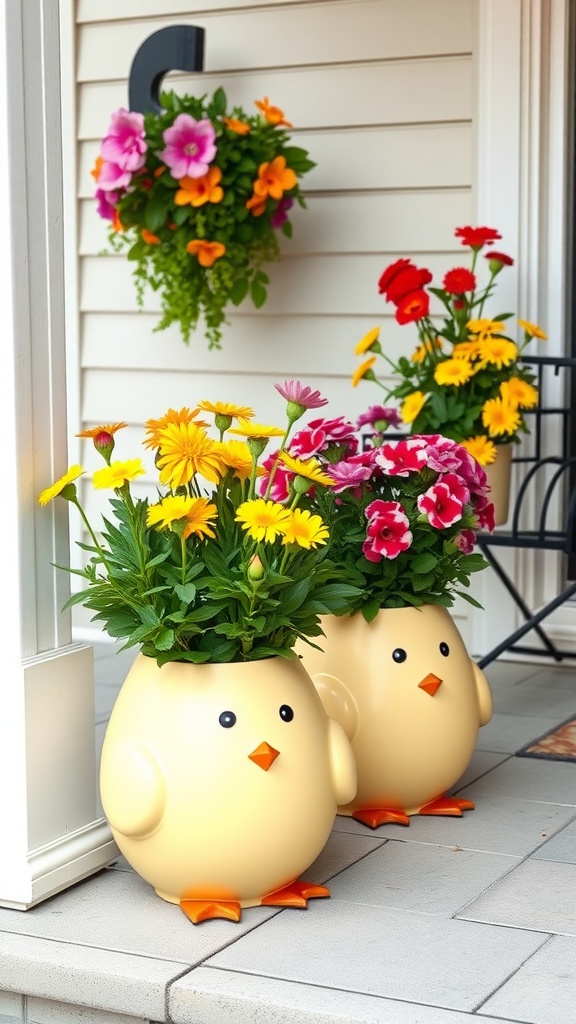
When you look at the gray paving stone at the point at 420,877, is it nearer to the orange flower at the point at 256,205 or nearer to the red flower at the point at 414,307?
the red flower at the point at 414,307

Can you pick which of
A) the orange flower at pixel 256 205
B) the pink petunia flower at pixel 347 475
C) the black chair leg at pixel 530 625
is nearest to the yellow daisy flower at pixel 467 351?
the black chair leg at pixel 530 625

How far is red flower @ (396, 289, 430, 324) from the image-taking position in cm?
329

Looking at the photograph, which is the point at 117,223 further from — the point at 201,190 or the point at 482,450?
the point at 482,450

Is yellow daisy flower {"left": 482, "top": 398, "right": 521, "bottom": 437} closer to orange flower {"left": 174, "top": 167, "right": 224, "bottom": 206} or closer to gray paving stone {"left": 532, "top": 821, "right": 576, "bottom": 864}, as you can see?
orange flower {"left": 174, "top": 167, "right": 224, "bottom": 206}

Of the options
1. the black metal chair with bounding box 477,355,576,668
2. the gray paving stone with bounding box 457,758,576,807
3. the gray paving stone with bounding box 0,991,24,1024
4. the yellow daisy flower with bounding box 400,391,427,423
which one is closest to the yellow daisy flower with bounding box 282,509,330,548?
the gray paving stone with bounding box 0,991,24,1024

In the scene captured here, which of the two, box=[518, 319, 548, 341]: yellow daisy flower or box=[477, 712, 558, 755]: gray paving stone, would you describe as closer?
box=[477, 712, 558, 755]: gray paving stone

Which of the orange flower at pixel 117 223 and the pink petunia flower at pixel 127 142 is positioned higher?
the pink petunia flower at pixel 127 142

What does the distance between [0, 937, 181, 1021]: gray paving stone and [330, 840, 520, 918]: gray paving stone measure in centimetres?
40

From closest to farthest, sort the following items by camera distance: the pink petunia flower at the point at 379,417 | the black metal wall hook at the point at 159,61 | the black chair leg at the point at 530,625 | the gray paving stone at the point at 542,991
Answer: the gray paving stone at the point at 542,991 < the pink petunia flower at the point at 379,417 < the black chair leg at the point at 530,625 < the black metal wall hook at the point at 159,61

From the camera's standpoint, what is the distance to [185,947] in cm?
195

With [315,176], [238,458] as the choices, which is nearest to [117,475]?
[238,458]

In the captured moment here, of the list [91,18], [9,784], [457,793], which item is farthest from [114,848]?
[91,18]

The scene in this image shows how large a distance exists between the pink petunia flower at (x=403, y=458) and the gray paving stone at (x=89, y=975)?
3.14ft

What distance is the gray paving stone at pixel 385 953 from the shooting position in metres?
1.81
